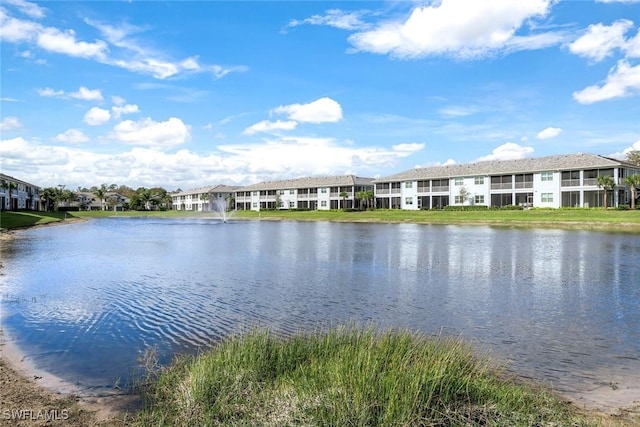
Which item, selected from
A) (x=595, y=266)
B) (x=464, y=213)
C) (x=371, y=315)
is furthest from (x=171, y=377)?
(x=464, y=213)

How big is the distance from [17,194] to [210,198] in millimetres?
57330

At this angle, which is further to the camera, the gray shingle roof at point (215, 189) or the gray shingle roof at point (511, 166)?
the gray shingle roof at point (215, 189)

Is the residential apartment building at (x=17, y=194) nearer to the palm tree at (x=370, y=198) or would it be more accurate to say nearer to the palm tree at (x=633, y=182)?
the palm tree at (x=370, y=198)

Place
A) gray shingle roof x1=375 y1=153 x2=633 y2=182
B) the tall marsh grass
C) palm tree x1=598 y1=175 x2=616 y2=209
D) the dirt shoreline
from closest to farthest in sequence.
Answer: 1. the tall marsh grass
2. the dirt shoreline
3. palm tree x1=598 y1=175 x2=616 y2=209
4. gray shingle roof x1=375 y1=153 x2=633 y2=182

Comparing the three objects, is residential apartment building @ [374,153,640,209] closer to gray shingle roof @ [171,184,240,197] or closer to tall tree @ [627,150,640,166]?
tall tree @ [627,150,640,166]

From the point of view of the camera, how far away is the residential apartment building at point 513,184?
229 feet

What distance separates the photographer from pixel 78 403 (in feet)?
25.6

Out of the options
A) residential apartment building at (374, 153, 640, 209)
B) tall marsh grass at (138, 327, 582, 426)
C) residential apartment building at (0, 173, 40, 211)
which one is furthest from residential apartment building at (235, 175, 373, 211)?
tall marsh grass at (138, 327, 582, 426)

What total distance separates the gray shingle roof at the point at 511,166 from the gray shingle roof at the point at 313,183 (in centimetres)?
1067

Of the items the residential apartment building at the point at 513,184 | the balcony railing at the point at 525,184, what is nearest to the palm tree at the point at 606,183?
the residential apartment building at the point at 513,184

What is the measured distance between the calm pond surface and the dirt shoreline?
401mm

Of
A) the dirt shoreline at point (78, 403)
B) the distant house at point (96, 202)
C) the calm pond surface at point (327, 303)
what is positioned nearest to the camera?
the dirt shoreline at point (78, 403)

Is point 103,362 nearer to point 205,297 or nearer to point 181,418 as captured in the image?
point 181,418

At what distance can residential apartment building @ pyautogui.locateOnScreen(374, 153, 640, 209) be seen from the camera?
229ft
